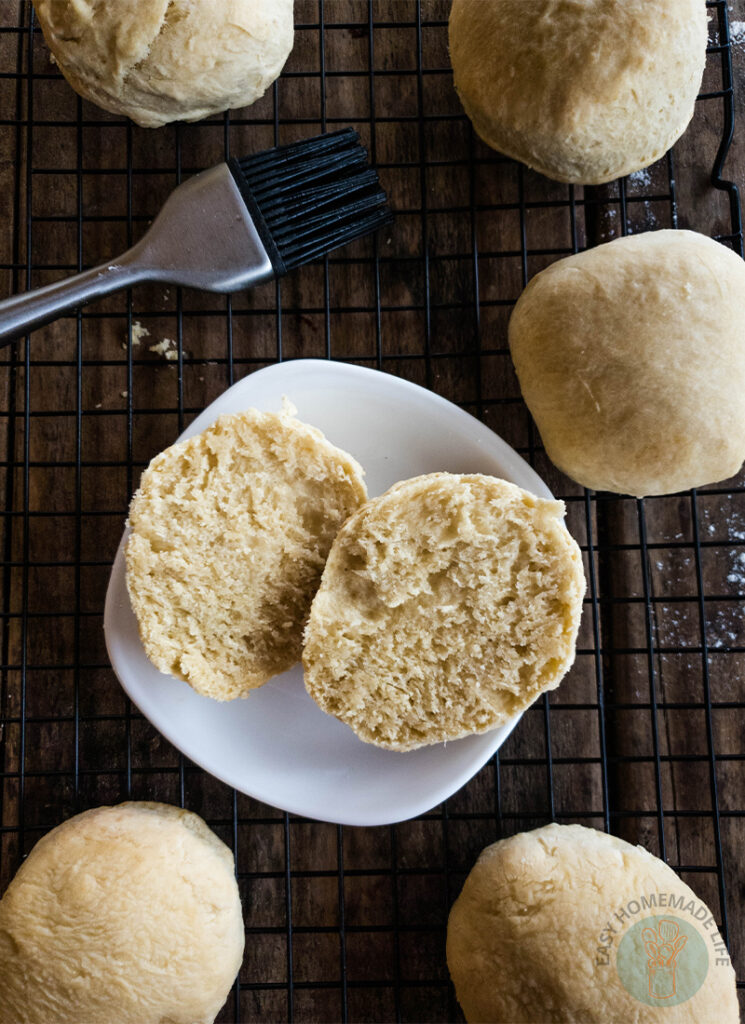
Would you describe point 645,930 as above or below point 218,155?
below

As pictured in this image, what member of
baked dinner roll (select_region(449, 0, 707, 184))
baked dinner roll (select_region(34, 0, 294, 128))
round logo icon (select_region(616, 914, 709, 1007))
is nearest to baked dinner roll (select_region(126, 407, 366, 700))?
baked dinner roll (select_region(34, 0, 294, 128))

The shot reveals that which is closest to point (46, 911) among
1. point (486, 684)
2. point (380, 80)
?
point (486, 684)

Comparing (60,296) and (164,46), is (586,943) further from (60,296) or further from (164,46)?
(164,46)

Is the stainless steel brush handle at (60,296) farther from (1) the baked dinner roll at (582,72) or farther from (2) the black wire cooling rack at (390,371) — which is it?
(1) the baked dinner roll at (582,72)

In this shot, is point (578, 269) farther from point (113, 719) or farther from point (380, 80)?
point (113, 719)

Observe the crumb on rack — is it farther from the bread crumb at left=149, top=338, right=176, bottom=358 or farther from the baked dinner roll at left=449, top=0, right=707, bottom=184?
the baked dinner roll at left=449, top=0, right=707, bottom=184

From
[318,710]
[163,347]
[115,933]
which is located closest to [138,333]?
[163,347]

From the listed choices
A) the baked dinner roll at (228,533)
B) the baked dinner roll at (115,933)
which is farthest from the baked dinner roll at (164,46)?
the baked dinner roll at (115,933)
